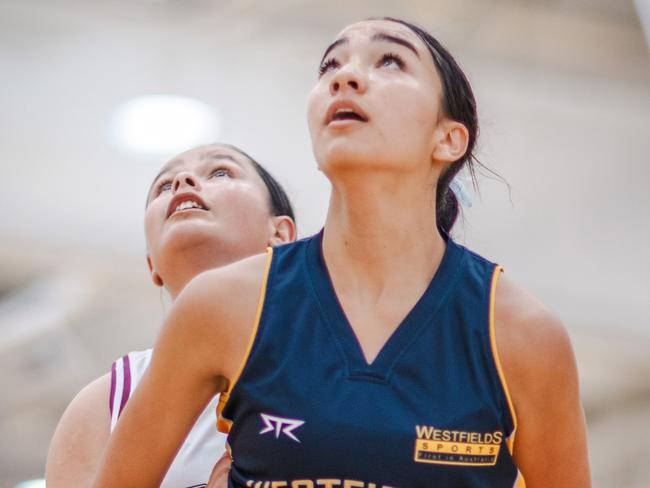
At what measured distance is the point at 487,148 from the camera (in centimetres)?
670

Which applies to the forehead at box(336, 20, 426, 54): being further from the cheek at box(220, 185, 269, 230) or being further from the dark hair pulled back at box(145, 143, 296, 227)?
the dark hair pulled back at box(145, 143, 296, 227)

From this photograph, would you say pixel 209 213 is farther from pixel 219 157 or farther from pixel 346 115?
pixel 346 115

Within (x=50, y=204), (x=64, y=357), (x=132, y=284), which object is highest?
(x=50, y=204)

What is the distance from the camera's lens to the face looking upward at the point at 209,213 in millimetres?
2789

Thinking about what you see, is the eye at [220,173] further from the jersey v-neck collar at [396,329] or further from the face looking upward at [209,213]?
the jersey v-neck collar at [396,329]

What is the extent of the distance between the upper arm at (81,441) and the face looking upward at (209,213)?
0.38 m

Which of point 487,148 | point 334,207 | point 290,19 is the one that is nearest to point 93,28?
point 290,19

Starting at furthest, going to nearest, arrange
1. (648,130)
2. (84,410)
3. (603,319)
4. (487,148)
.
→ (648,130)
(603,319)
(487,148)
(84,410)

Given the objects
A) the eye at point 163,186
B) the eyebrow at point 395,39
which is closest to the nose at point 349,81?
the eyebrow at point 395,39

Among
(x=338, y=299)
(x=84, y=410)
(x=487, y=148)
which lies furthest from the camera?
(x=487, y=148)

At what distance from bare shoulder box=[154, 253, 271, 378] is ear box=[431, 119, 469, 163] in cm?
42

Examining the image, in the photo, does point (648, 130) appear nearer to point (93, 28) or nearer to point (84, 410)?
point (93, 28)

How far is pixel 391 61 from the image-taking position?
211 centimetres

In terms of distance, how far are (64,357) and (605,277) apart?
3551mm
